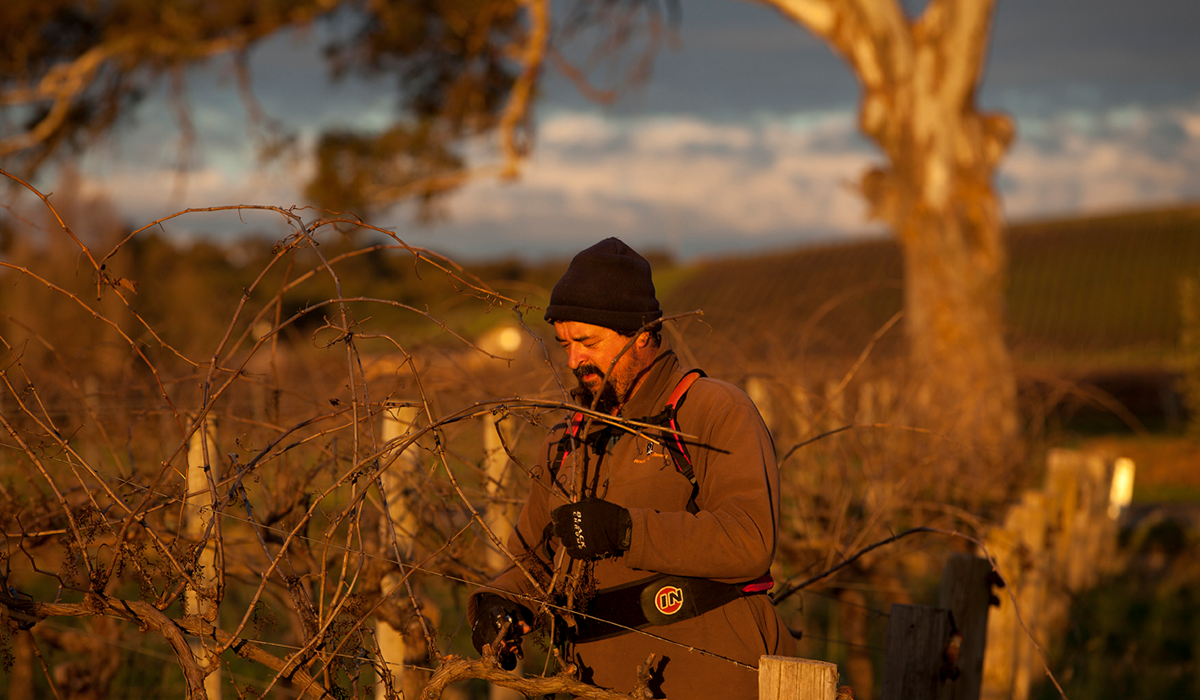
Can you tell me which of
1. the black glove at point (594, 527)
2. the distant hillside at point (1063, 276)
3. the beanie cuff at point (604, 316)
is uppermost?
the distant hillside at point (1063, 276)

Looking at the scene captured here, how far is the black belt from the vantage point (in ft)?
6.29

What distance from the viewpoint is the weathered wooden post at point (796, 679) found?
1605 millimetres

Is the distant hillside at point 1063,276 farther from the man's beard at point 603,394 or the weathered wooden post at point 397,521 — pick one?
the man's beard at point 603,394

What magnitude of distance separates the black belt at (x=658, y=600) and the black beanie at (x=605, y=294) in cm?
56

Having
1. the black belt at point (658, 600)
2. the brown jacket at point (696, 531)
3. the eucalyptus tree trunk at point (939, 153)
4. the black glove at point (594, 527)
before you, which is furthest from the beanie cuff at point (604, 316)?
the eucalyptus tree trunk at point (939, 153)

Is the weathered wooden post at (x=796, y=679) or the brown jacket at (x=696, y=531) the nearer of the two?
the weathered wooden post at (x=796, y=679)

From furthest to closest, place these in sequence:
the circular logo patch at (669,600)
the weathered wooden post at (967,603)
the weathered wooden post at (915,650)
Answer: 1. the weathered wooden post at (967,603)
2. the weathered wooden post at (915,650)
3. the circular logo patch at (669,600)

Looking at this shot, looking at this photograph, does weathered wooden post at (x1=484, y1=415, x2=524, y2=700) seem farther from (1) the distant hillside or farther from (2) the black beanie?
(1) the distant hillside

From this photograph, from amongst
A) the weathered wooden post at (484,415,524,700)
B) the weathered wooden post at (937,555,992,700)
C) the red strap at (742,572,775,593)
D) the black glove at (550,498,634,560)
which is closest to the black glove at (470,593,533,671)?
the black glove at (550,498,634,560)

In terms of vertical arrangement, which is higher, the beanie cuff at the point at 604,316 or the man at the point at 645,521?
the beanie cuff at the point at 604,316

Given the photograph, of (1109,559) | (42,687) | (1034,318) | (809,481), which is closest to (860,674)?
(809,481)

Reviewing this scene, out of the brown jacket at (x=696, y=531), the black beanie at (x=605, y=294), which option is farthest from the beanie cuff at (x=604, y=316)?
the brown jacket at (x=696, y=531)

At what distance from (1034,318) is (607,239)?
120 ft

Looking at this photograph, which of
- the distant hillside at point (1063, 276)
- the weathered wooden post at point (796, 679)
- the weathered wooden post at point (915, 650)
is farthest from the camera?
the distant hillside at point (1063, 276)
